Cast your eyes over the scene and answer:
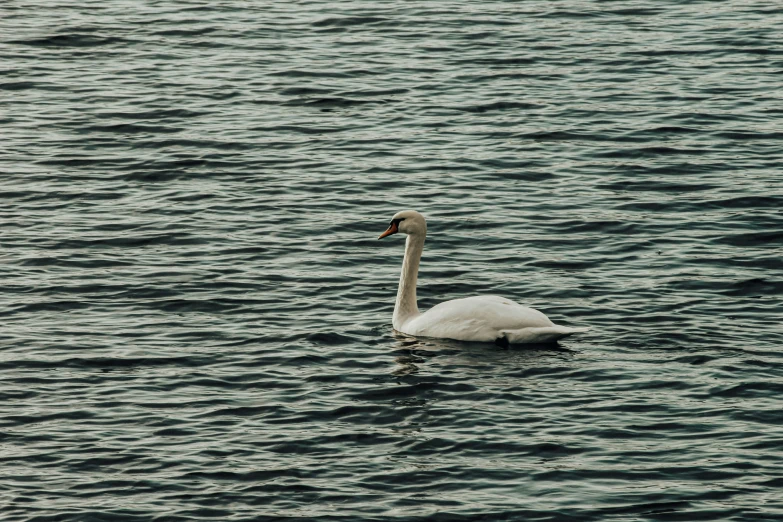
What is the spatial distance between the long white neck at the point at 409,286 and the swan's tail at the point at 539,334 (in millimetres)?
1492

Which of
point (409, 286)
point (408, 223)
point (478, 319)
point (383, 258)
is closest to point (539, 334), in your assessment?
point (478, 319)

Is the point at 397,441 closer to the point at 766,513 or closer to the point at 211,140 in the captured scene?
the point at 766,513

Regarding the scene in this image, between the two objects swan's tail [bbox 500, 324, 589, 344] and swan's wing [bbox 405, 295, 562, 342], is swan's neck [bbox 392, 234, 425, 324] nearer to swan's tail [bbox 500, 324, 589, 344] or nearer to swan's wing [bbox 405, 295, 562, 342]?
swan's wing [bbox 405, 295, 562, 342]

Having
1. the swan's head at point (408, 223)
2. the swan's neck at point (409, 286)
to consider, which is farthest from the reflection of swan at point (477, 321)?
the swan's head at point (408, 223)

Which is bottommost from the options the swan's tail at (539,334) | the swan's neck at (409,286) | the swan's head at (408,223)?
the swan's tail at (539,334)

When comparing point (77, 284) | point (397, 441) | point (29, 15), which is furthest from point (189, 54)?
point (397, 441)

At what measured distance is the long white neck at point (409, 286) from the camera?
1850cm

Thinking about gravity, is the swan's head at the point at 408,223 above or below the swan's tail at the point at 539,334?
above

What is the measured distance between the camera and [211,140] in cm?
2667

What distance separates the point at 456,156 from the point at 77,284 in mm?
8170

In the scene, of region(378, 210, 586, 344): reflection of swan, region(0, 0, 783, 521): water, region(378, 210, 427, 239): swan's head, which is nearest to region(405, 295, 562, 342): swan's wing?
region(378, 210, 586, 344): reflection of swan

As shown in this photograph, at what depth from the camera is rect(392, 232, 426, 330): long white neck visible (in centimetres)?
1850

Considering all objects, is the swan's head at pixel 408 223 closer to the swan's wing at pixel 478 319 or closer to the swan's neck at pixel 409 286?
the swan's neck at pixel 409 286

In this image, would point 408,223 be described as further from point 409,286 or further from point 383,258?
point 383,258
